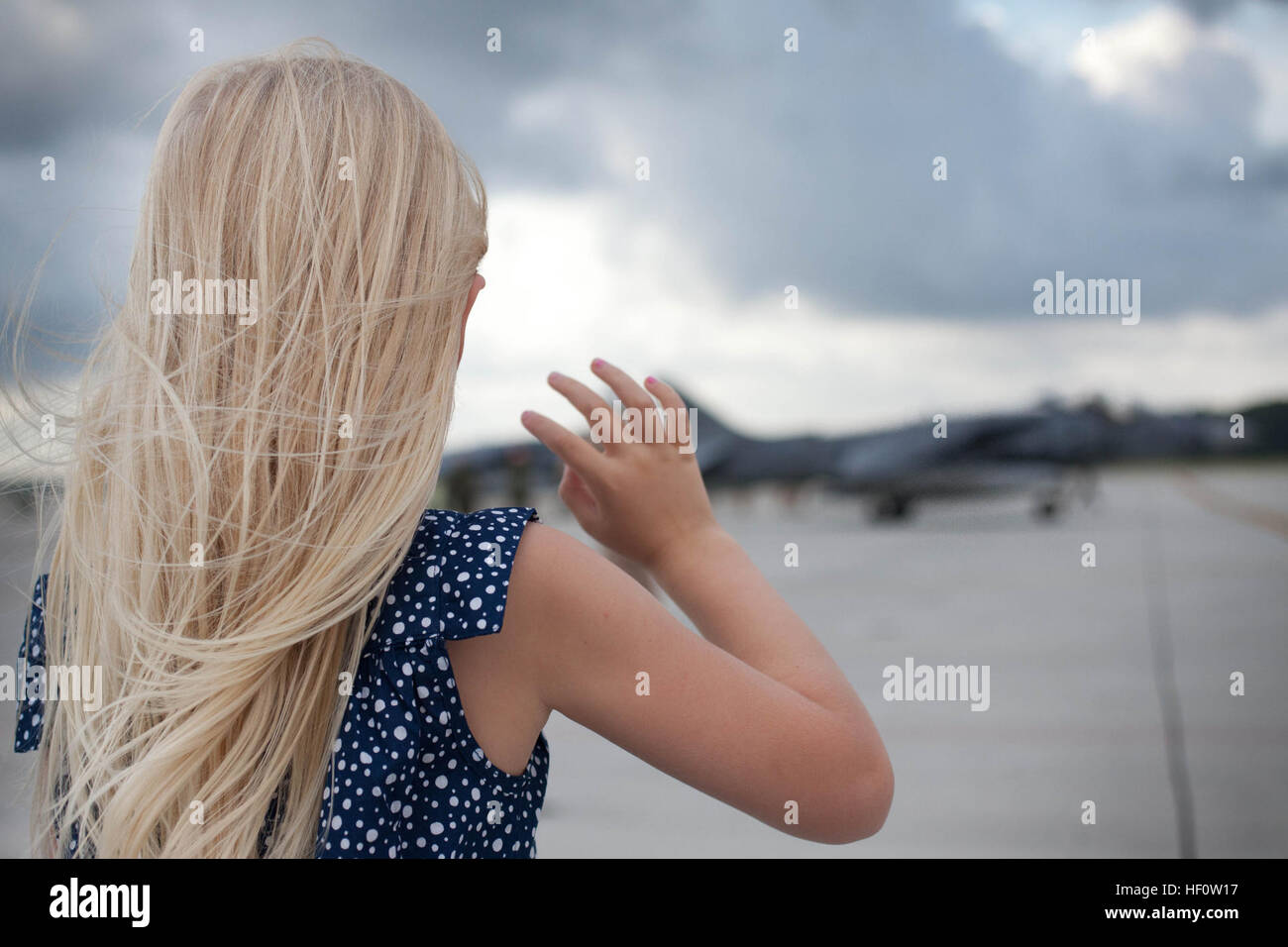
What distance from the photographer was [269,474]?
0.96m

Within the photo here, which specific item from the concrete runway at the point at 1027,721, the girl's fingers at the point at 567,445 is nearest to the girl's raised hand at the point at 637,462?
the girl's fingers at the point at 567,445

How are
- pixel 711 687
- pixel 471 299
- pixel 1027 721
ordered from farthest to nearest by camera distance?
pixel 1027 721
pixel 471 299
pixel 711 687

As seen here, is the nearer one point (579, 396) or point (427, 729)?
point (427, 729)

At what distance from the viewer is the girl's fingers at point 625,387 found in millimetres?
1090

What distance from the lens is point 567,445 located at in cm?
109

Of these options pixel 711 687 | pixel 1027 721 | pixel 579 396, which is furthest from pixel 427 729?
pixel 1027 721

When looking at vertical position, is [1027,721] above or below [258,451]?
below

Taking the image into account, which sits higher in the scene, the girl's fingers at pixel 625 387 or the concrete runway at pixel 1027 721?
the girl's fingers at pixel 625 387

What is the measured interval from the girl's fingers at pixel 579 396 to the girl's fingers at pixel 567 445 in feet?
0.11

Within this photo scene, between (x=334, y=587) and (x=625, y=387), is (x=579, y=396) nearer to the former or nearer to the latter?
(x=625, y=387)

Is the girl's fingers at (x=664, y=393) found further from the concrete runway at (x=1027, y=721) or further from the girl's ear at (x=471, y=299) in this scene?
the concrete runway at (x=1027, y=721)

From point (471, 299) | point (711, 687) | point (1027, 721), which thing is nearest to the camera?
point (711, 687)

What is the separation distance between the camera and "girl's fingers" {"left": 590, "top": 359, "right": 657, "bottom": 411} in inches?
42.9

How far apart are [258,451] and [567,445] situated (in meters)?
0.33
